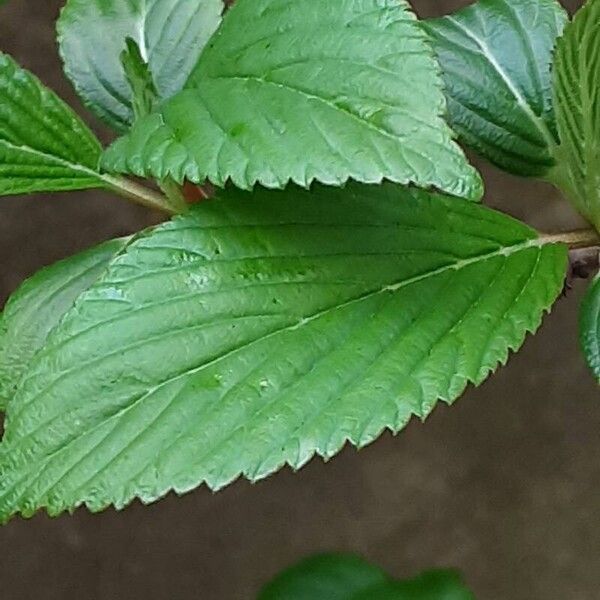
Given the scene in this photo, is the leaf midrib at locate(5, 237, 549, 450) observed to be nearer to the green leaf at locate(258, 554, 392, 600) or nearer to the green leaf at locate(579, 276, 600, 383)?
the green leaf at locate(579, 276, 600, 383)

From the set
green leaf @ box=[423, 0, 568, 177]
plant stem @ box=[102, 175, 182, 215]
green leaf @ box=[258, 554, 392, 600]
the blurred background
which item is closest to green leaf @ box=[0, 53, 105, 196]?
plant stem @ box=[102, 175, 182, 215]

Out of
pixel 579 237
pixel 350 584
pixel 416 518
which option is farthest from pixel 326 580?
pixel 579 237

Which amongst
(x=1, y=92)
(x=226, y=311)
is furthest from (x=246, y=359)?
(x=1, y=92)

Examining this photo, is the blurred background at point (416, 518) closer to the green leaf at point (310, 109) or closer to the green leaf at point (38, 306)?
the green leaf at point (38, 306)

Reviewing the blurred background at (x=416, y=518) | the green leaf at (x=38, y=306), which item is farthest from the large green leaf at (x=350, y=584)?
the green leaf at (x=38, y=306)

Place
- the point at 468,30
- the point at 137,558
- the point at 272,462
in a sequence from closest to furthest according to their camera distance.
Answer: the point at 272,462 → the point at 468,30 → the point at 137,558

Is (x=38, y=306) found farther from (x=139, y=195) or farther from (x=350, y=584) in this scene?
(x=350, y=584)

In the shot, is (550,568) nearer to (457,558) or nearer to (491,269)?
(457,558)
